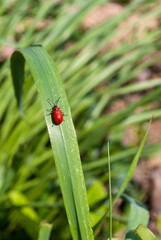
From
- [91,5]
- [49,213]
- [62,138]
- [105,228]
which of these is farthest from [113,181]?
[62,138]

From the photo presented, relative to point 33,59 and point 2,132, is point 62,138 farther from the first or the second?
point 2,132

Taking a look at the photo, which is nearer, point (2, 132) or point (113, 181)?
point (2, 132)

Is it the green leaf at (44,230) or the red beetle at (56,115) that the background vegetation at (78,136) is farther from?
the red beetle at (56,115)

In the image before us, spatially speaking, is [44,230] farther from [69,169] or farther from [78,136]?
[78,136]

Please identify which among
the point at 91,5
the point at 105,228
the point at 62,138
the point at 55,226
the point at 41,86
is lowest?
the point at 105,228

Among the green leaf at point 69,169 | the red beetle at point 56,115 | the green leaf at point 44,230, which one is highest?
the red beetle at point 56,115

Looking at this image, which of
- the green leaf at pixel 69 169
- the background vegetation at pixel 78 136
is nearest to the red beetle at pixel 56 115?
the green leaf at pixel 69 169

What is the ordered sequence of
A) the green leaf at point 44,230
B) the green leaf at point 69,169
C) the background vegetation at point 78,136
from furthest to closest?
the background vegetation at point 78,136, the green leaf at point 44,230, the green leaf at point 69,169

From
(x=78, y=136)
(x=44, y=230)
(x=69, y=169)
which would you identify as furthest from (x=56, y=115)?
(x=78, y=136)

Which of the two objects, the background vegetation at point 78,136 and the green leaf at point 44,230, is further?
the background vegetation at point 78,136

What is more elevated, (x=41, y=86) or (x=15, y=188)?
(x=41, y=86)

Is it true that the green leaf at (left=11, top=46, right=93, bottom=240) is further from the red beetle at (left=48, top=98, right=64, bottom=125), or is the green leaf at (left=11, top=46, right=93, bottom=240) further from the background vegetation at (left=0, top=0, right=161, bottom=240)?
the background vegetation at (left=0, top=0, right=161, bottom=240)
